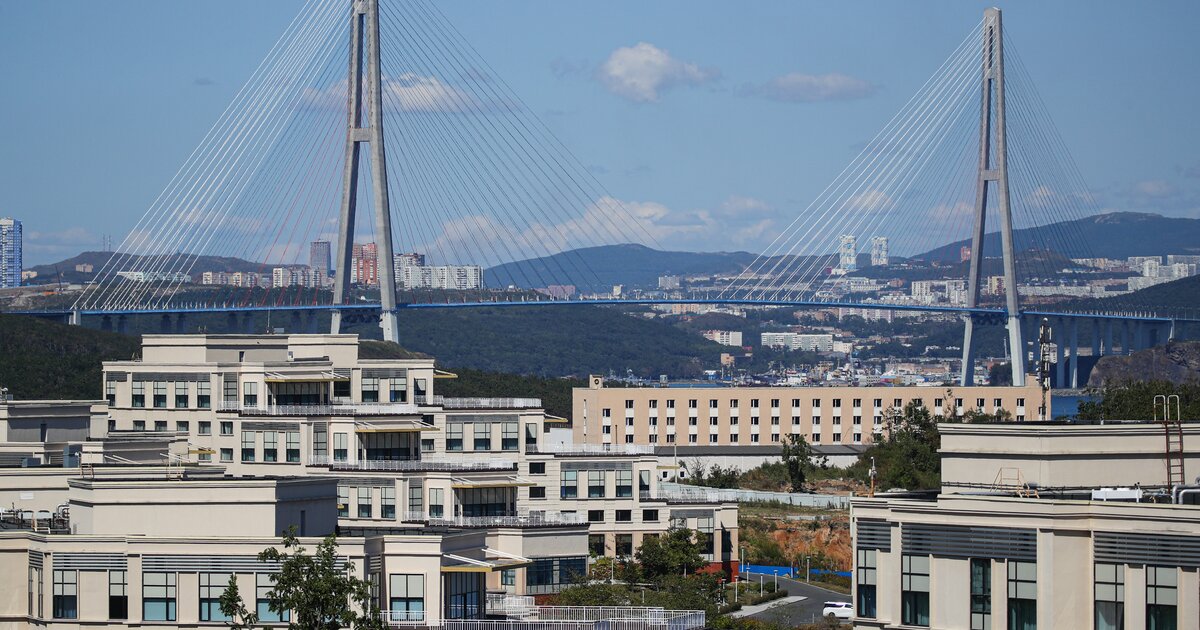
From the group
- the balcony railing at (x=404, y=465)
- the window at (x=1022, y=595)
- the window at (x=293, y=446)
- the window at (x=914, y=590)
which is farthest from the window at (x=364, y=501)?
the window at (x=1022, y=595)

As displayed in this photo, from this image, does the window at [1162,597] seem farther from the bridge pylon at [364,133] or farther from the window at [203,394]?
the bridge pylon at [364,133]

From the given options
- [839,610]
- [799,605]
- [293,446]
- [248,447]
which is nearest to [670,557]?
[799,605]

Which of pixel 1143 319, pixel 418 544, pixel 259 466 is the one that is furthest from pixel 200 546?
pixel 1143 319

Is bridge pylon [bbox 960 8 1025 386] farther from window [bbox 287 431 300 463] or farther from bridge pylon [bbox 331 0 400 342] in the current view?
window [bbox 287 431 300 463]

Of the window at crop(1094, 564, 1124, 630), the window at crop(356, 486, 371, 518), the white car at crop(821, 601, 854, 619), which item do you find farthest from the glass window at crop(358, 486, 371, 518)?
the window at crop(1094, 564, 1124, 630)

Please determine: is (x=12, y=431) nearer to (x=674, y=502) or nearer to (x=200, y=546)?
(x=674, y=502)

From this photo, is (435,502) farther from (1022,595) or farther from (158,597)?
(1022,595)
